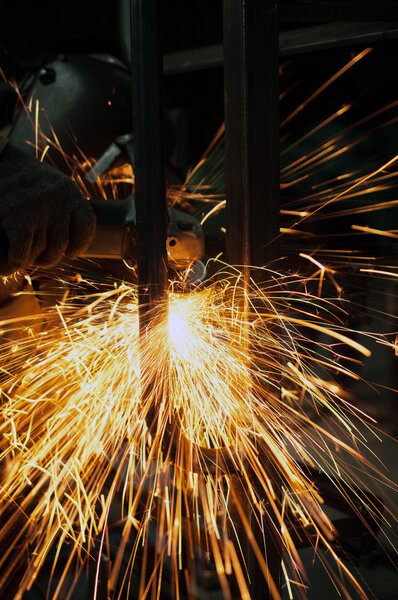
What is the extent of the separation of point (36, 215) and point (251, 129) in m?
0.42

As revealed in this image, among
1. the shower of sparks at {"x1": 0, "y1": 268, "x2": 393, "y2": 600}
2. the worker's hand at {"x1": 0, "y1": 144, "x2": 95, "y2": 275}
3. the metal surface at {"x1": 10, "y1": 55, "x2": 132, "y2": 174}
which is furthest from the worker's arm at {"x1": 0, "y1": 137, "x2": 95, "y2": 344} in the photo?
the metal surface at {"x1": 10, "y1": 55, "x2": 132, "y2": 174}

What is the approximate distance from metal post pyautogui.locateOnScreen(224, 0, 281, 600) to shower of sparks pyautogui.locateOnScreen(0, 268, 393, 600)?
60 millimetres

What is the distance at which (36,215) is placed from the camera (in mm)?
954

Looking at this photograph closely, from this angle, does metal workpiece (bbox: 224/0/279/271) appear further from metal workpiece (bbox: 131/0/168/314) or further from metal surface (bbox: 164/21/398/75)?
metal surface (bbox: 164/21/398/75)

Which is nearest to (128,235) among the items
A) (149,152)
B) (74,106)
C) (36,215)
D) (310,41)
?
(36,215)

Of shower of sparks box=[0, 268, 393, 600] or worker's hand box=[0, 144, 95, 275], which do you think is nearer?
shower of sparks box=[0, 268, 393, 600]

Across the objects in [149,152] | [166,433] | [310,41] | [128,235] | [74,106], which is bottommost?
[166,433]

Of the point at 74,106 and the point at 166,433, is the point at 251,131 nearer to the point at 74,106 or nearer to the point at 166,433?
the point at 166,433

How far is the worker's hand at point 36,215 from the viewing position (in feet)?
3.10

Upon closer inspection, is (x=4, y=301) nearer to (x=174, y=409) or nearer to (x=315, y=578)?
(x=174, y=409)

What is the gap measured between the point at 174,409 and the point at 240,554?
1.02 ft

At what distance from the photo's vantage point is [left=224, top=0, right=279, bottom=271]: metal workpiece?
29.6 inches

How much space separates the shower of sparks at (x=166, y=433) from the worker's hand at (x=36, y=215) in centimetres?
25

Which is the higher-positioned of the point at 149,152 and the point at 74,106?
the point at 74,106
